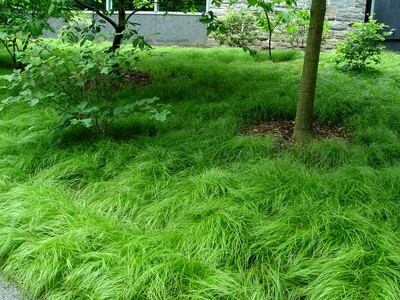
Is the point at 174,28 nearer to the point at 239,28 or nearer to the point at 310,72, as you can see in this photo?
the point at 239,28

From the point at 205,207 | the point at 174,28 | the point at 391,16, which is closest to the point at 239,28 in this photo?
the point at 174,28

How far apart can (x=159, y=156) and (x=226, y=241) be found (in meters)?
1.34

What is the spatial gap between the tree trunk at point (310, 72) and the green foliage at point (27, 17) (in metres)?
2.18

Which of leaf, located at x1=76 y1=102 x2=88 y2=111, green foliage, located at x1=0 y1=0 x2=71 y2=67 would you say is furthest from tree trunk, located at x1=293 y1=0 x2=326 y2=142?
green foliage, located at x1=0 y1=0 x2=71 y2=67

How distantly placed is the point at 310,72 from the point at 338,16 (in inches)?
294

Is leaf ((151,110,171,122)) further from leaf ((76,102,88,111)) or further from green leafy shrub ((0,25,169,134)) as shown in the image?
leaf ((76,102,88,111))

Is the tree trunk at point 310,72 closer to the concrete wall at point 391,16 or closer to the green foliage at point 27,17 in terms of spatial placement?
the green foliage at point 27,17

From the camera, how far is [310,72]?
3.45 meters

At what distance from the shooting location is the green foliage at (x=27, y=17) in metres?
3.60

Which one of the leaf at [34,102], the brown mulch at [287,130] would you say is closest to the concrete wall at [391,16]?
the brown mulch at [287,130]

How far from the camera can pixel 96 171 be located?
3281 mm

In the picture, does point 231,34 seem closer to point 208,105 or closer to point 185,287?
point 208,105

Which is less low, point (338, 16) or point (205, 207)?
point (338, 16)

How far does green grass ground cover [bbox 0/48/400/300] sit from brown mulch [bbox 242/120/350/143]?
107 millimetres
